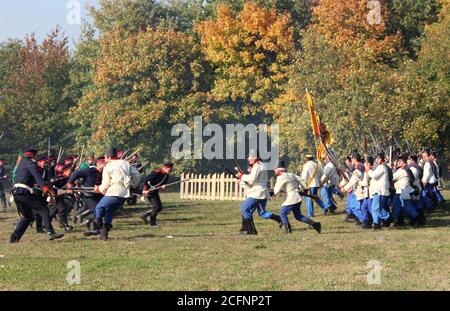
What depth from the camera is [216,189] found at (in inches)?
1671

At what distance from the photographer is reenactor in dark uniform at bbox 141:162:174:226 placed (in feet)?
87.9

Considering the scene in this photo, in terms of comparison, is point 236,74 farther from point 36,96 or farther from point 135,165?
point 135,165

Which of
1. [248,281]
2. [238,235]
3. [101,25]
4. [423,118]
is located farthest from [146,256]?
[101,25]

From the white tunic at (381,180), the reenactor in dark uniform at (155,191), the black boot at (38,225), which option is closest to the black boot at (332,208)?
the reenactor in dark uniform at (155,191)

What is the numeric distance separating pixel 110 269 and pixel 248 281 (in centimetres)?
263

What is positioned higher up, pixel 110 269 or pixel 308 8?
pixel 308 8

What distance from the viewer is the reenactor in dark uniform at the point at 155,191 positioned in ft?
87.9

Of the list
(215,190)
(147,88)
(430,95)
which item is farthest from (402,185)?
(147,88)

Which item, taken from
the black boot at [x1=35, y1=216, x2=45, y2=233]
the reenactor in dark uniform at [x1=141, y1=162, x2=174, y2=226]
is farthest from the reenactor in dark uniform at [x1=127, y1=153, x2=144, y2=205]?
the black boot at [x1=35, y1=216, x2=45, y2=233]

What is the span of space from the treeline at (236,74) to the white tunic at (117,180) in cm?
2081

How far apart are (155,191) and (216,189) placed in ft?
50.7
